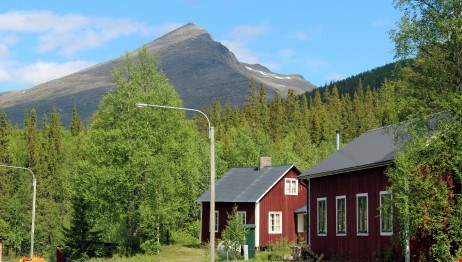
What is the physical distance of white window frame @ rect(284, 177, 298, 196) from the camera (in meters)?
57.5

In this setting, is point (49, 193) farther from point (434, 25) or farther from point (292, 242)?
point (434, 25)

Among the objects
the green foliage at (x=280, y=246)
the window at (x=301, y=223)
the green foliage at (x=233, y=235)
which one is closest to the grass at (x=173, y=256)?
the green foliage at (x=233, y=235)

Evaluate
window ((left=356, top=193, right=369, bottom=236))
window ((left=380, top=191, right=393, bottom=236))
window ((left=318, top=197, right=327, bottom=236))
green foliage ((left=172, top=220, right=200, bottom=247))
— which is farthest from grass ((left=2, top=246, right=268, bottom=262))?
window ((left=380, top=191, right=393, bottom=236))

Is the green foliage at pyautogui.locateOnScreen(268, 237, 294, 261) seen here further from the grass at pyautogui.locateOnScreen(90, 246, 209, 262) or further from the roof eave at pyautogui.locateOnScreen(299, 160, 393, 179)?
the roof eave at pyautogui.locateOnScreen(299, 160, 393, 179)

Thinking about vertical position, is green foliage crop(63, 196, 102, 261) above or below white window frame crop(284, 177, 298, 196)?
below

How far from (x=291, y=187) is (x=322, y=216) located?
18376 mm

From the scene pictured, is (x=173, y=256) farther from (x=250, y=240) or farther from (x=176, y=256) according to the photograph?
(x=250, y=240)

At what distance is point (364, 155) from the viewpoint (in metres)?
35.0

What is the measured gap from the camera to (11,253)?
9462 cm

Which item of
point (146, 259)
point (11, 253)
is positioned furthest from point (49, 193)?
point (146, 259)

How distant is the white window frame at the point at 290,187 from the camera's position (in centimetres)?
5755

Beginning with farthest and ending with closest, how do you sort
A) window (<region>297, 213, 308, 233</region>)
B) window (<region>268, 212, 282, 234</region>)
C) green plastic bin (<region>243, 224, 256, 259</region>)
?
window (<region>297, 213, 308, 233</region>) < window (<region>268, 212, 282, 234</region>) < green plastic bin (<region>243, 224, 256, 259</region>)

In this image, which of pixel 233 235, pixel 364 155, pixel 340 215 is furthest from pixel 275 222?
pixel 364 155

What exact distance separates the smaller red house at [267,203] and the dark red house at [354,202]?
14.6 metres
